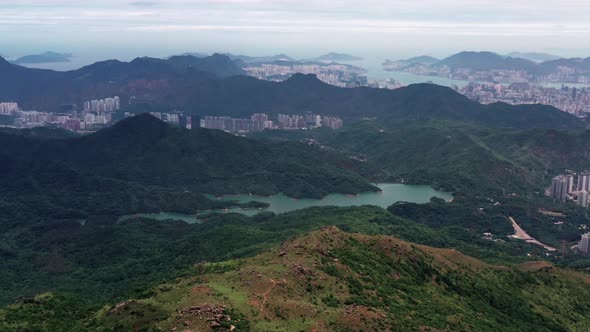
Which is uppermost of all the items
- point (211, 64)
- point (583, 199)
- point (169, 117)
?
point (211, 64)

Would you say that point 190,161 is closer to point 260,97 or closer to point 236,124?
point 236,124

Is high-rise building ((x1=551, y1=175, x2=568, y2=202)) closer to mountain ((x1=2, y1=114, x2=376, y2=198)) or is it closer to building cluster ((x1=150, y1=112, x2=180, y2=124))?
mountain ((x1=2, y1=114, x2=376, y2=198))

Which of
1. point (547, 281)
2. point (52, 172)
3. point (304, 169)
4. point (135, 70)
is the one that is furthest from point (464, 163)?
point (135, 70)

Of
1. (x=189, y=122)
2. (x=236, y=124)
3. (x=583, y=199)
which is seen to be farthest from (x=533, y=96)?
(x=583, y=199)

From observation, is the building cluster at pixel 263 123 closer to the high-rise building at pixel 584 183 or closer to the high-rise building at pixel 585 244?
the high-rise building at pixel 584 183

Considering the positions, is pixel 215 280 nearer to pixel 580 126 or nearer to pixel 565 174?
pixel 565 174

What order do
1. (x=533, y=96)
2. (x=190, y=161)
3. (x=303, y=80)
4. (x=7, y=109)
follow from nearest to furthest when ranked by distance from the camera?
(x=190, y=161) → (x=7, y=109) → (x=303, y=80) → (x=533, y=96)
